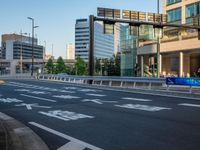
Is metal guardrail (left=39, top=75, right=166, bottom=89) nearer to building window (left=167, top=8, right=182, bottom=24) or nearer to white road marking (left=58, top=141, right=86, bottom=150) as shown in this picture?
white road marking (left=58, top=141, right=86, bottom=150)

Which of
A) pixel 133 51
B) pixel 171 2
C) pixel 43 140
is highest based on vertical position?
pixel 171 2

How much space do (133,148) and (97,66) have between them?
128541 millimetres

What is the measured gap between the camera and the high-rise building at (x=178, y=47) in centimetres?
5833

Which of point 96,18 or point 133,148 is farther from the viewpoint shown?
point 96,18

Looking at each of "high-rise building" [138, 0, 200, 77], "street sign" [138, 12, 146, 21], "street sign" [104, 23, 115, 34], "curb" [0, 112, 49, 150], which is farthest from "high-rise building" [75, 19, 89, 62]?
"curb" [0, 112, 49, 150]

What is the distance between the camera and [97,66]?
446ft

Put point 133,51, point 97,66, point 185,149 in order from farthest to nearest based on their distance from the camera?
point 97,66, point 133,51, point 185,149

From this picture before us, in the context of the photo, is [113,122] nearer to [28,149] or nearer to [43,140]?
[43,140]

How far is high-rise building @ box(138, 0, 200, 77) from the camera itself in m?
58.3

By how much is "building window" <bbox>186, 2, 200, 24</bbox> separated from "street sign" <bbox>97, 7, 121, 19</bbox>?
2769 centimetres

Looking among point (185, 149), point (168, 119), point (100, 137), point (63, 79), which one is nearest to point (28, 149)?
point (100, 137)

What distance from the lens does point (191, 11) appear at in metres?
62.1

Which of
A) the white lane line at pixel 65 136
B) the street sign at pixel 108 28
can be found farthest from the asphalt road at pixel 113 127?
the street sign at pixel 108 28

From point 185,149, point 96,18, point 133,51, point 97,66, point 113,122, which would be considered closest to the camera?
point 185,149
